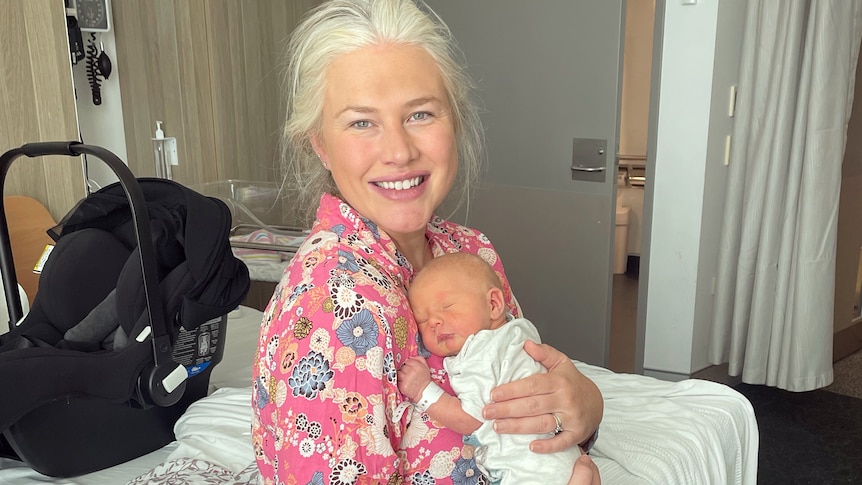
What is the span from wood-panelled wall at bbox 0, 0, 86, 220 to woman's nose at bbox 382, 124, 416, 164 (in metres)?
1.66

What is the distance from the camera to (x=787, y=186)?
9.18ft

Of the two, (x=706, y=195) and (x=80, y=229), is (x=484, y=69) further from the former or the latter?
(x=80, y=229)

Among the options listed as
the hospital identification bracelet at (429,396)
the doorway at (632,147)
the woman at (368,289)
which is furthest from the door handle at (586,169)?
the hospital identification bracelet at (429,396)

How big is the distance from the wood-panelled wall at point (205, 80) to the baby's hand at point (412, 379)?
249cm

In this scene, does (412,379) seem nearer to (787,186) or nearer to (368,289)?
(368,289)

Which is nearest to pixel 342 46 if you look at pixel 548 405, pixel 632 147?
pixel 548 405

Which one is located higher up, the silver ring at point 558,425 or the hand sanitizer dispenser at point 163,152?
the hand sanitizer dispenser at point 163,152

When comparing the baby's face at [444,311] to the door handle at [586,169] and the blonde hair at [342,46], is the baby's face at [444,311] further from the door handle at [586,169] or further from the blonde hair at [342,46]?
the door handle at [586,169]

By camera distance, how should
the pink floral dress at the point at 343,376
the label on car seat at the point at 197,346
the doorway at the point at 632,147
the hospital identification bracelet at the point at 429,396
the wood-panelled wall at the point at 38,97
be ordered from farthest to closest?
the doorway at the point at 632,147 → the wood-panelled wall at the point at 38,97 → the label on car seat at the point at 197,346 → the hospital identification bracelet at the point at 429,396 → the pink floral dress at the point at 343,376

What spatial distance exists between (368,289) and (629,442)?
83 cm

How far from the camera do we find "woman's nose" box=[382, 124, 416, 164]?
3.25ft

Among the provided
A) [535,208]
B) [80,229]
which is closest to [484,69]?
[535,208]

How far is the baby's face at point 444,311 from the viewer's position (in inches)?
40.3

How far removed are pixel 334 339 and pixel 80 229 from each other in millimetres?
1041
